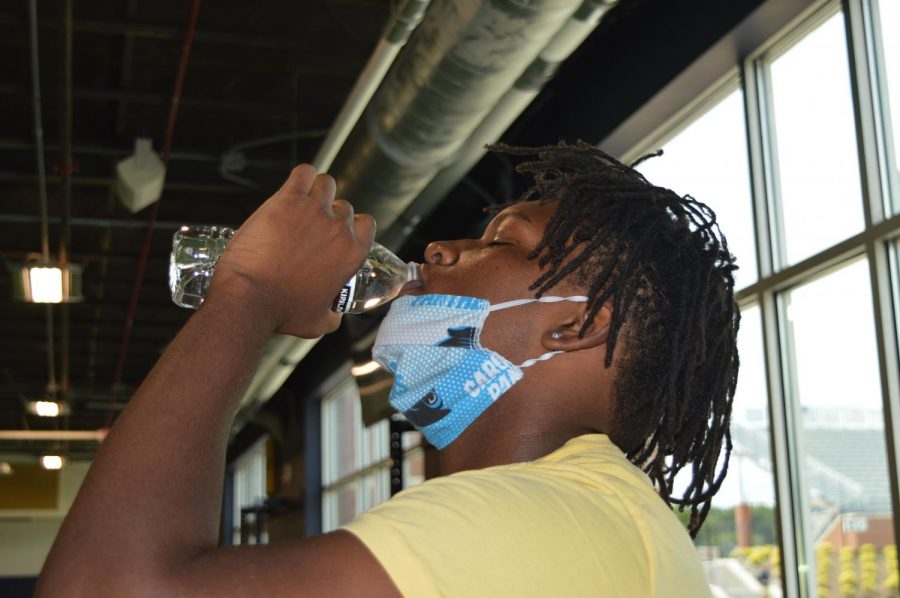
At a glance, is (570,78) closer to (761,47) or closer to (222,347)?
(761,47)

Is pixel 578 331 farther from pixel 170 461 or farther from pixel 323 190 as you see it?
pixel 170 461

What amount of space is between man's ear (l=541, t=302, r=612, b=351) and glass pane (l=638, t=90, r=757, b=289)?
307 centimetres

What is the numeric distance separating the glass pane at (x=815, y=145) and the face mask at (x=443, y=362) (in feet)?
8.63

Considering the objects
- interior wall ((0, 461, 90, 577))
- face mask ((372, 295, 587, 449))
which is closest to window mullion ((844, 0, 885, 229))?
face mask ((372, 295, 587, 449))

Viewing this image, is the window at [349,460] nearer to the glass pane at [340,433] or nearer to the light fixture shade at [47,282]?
the glass pane at [340,433]

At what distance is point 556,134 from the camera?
5.75 m

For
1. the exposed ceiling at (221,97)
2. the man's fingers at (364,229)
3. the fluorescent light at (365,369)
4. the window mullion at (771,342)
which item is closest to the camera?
the man's fingers at (364,229)

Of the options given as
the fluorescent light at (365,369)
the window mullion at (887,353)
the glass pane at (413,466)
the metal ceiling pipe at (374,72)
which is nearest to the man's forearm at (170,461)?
the metal ceiling pipe at (374,72)

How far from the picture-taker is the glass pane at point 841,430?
3693 mm

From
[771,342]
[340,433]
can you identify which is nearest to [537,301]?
[771,342]

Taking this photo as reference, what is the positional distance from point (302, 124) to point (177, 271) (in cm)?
499

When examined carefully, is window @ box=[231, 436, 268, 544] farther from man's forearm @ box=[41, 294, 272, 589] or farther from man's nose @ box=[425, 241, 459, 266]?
man's forearm @ box=[41, 294, 272, 589]

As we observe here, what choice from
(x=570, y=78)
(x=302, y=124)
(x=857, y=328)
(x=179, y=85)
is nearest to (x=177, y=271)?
(x=857, y=328)

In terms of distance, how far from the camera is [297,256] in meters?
1.13
